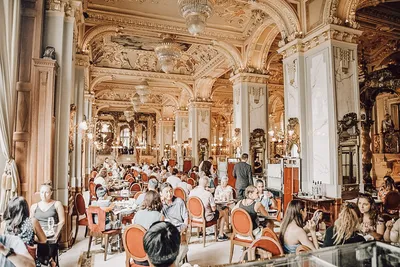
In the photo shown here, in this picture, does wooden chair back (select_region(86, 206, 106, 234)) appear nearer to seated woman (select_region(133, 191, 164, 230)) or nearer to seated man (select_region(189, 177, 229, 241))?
seated woman (select_region(133, 191, 164, 230))

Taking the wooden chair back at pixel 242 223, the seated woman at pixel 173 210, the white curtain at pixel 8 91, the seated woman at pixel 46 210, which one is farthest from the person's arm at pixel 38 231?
the wooden chair back at pixel 242 223

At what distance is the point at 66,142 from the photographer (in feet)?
17.5

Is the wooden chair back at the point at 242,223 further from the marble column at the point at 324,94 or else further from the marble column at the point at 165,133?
the marble column at the point at 165,133

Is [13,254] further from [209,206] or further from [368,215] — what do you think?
[368,215]

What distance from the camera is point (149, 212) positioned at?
3.61 metres

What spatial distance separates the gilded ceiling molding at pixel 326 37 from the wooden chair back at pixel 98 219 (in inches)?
246

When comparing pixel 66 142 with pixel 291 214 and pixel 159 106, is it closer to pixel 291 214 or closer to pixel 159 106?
pixel 291 214

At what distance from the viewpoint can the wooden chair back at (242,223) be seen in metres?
4.14

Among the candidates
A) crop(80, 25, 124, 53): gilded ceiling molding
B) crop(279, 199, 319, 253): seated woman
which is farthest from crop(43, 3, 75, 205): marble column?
crop(279, 199, 319, 253): seated woman

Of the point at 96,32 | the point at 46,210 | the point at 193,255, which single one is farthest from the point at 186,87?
the point at 46,210

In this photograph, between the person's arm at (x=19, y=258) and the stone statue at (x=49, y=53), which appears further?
the stone statue at (x=49, y=53)

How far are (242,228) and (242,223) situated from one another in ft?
0.26

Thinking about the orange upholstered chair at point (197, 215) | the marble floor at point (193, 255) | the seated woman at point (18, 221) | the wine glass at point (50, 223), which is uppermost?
the seated woman at point (18, 221)

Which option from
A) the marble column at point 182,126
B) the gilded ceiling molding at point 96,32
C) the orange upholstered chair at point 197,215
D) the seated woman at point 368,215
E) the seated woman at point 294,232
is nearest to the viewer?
the seated woman at point 294,232
